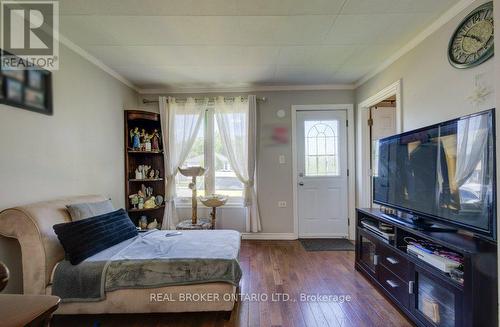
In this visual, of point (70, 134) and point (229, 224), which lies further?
point (229, 224)

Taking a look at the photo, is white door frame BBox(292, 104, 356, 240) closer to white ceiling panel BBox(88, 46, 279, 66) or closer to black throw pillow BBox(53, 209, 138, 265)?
white ceiling panel BBox(88, 46, 279, 66)

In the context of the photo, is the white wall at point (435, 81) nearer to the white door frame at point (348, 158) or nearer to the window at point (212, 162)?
the white door frame at point (348, 158)

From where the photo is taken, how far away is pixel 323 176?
142 inches

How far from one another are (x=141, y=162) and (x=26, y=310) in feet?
8.80

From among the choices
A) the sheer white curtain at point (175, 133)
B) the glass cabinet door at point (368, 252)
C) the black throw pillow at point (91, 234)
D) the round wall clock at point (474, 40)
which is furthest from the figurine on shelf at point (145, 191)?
the round wall clock at point (474, 40)

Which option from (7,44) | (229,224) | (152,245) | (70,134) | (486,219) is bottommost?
(229,224)

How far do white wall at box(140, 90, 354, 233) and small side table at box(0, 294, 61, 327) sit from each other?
2609 millimetres

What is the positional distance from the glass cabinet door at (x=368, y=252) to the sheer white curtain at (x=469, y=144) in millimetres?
1057

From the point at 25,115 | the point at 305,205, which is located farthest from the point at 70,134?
the point at 305,205

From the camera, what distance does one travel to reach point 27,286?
1651 millimetres

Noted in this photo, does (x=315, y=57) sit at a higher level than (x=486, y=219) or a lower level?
higher

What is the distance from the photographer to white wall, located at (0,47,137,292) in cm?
171

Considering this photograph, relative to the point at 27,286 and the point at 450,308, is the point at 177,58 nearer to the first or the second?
the point at 27,286

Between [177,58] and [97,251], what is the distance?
2.05m
